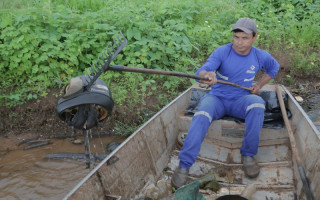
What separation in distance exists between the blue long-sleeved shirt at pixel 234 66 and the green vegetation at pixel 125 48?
1.84m

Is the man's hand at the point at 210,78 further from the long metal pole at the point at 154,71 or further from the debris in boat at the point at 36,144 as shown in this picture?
the debris in boat at the point at 36,144

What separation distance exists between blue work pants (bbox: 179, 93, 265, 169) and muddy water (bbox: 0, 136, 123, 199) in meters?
1.68

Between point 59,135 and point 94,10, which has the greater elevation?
point 94,10

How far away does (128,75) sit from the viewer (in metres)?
5.39

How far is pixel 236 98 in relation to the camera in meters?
3.56

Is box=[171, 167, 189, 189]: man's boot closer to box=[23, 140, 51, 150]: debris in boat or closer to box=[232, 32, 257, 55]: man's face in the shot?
box=[232, 32, 257, 55]: man's face

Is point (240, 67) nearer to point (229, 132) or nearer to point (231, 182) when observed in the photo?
point (229, 132)

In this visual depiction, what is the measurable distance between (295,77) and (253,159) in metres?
3.78

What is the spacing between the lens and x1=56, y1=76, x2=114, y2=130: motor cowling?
7.74 feet

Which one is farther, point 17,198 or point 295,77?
point 295,77

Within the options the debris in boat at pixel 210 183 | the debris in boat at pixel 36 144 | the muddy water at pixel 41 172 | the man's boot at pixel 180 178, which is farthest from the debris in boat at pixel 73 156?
the debris in boat at pixel 210 183

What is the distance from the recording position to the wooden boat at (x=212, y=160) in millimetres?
2572

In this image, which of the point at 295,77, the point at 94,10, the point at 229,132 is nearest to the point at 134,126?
the point at 229,132

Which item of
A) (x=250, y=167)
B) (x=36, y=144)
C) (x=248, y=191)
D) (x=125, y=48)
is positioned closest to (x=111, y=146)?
(x=36, y=144)
